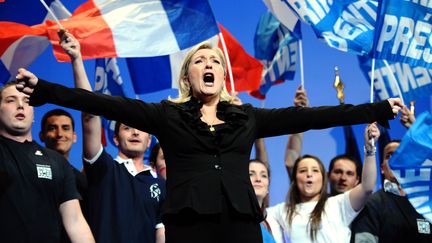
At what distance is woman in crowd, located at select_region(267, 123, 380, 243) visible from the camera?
477 centimetres

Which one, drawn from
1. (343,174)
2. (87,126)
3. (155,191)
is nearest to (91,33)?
(87,126)

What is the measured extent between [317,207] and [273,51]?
256cm

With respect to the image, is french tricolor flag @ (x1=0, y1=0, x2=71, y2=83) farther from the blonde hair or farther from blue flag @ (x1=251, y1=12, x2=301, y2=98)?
blue flag @ (x1=251, y1=12, x2=301, y2=98)

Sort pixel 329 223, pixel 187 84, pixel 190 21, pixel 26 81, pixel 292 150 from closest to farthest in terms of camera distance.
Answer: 1. pixel 26 81
2. pixel 187 84
3. pixel 329 223
4. pixel 190 21
5. pixel 292 150

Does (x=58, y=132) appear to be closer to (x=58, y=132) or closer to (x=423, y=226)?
(x=58, y=132)

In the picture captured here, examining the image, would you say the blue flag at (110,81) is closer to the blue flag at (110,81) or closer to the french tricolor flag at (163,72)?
the blue flag at (110,81)

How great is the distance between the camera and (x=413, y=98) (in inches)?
248

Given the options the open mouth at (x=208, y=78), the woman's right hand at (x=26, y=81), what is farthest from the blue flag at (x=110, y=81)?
the woman's right hand at (x=26, y=81)

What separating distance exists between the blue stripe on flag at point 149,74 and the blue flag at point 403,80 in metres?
1.73

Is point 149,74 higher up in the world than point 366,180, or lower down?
higher up

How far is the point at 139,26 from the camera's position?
5.59 meters

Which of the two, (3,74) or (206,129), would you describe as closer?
(206,129)

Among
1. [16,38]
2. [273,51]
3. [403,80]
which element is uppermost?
[273,51]

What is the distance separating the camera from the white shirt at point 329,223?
4820mm
